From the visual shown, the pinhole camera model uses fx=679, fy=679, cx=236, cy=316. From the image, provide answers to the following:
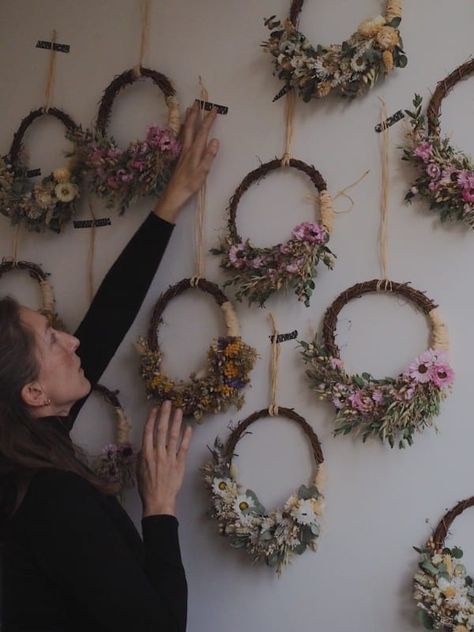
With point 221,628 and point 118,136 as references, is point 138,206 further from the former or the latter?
point 221,628

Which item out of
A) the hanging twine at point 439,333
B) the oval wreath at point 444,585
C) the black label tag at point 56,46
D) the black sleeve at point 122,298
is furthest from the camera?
the black label tag at point 56,46

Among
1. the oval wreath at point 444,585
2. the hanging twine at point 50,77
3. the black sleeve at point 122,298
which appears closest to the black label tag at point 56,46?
the hanging twine at point 50,77

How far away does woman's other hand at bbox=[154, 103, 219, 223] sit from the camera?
146cm

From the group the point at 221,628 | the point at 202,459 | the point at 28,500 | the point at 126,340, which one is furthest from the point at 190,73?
the point at 221,628

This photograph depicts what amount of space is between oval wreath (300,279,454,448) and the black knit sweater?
0.39 meters

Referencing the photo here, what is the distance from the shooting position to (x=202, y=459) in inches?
57.8

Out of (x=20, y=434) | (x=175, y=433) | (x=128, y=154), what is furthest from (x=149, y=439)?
Result: (x=128, y=154)

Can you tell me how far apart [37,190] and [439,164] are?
0.94 metres

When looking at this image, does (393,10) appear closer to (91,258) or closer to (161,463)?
(91,258)

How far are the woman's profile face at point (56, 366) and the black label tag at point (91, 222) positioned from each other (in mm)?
407

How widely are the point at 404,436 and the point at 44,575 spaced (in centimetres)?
65

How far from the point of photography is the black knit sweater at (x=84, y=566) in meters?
1.00

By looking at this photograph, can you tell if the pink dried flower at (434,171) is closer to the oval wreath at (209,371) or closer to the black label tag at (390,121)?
the black label tag at (390,121)

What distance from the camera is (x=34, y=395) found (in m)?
1.19
